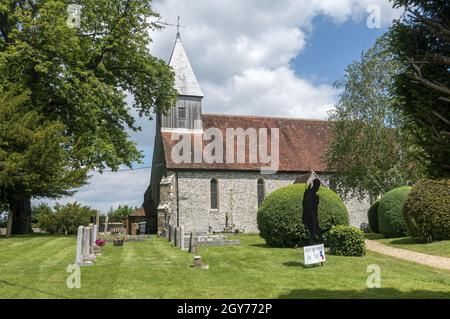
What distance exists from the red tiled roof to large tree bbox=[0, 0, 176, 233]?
7207mm

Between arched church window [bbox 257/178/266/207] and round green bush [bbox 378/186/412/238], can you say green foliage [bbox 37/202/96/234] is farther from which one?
round green bush [bbox 378/186/412/238]

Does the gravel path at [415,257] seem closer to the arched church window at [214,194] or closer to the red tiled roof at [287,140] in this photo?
the arched church window at [214,194]

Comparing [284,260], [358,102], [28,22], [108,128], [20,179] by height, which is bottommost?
[284,260]

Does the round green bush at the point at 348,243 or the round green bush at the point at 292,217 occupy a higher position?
the round green bush at the point at 292,217

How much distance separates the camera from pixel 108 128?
86.5 ft

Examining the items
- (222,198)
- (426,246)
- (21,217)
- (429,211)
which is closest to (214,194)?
(222,198)

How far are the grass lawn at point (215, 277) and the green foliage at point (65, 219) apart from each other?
21019mm

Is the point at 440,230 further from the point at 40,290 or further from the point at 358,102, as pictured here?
the point at 40,290

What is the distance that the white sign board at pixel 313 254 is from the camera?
39.8 feet

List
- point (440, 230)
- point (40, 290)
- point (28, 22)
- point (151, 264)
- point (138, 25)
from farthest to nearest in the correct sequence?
point (138, 25) → point (28, 22) → point (440, 230) → point (151, 264) → point (40, 290)

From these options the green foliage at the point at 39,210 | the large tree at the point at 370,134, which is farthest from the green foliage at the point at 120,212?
the large tree at the point at 370,134

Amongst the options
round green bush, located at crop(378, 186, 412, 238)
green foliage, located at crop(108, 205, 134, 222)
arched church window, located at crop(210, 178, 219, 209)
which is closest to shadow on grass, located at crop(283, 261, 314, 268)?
round green bush, located at crop(378, 186, 412, 238)

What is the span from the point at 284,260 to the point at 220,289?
5.34 metres
